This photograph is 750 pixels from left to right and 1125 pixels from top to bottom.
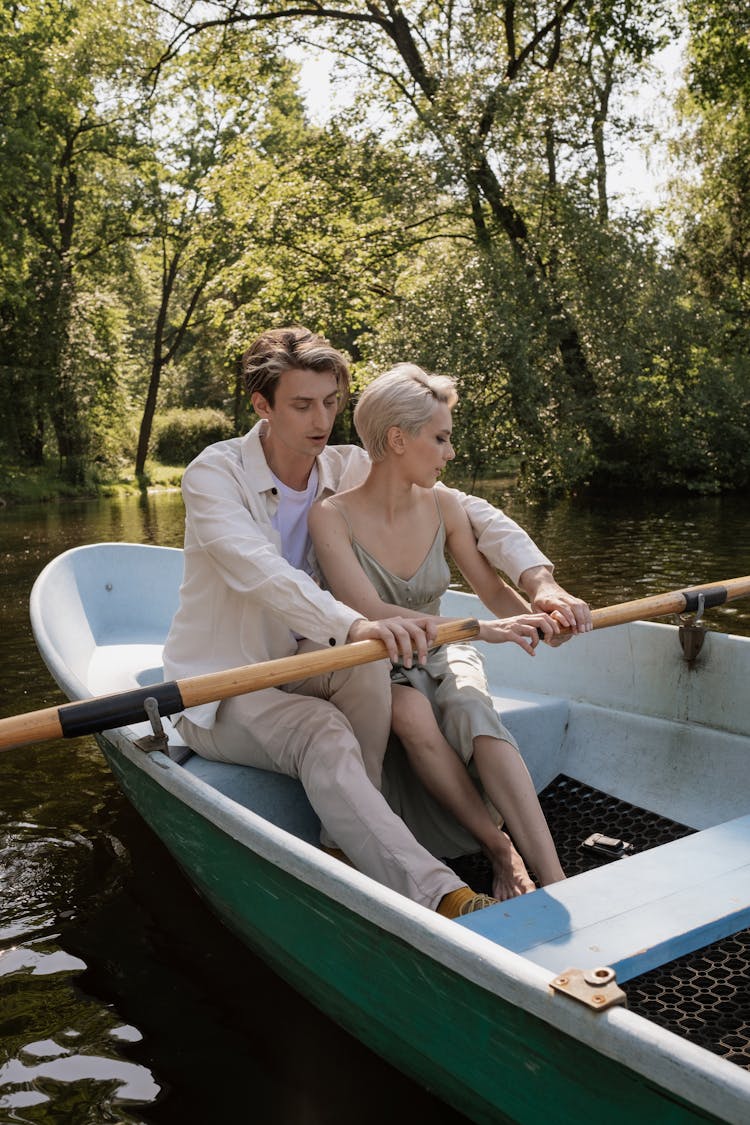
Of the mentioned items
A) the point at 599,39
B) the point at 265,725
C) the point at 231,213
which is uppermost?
the point at 599,39

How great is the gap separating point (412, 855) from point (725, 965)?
2.39 ft

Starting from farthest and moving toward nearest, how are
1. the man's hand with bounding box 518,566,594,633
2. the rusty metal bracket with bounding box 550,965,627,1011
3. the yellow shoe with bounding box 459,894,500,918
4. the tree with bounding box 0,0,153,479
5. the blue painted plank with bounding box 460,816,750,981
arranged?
the tree with bounding box 0,0,153,479 < the man's hand with bounding box 518,566,594,633 < the yellow shoe with bounding box 459,894,500,918 < the blue painted plank with bounding box 460,816,750,981 < the rusty metal bracket with bounding box 550,965,627,1011

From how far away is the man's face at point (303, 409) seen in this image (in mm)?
2848

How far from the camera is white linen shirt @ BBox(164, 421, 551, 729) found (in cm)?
273

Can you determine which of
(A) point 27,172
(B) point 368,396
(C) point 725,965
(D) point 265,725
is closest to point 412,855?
(D) point 265,725

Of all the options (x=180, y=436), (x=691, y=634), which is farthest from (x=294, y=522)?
(x=180, y=436)

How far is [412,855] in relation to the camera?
7.93ft

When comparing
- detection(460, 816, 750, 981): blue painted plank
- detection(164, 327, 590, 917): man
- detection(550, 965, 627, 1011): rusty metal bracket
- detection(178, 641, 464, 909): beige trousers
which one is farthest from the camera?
detection(164, 327, 590, 917): man

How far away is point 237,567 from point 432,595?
62 cm

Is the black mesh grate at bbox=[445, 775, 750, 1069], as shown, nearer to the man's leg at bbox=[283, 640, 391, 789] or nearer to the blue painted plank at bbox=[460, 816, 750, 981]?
the blue painted plank at bbox=[460, 816, 750, 981]

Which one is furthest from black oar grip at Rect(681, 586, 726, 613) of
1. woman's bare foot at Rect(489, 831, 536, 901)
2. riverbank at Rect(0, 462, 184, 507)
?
riverbank at Rect(0, 462, 184, 507)

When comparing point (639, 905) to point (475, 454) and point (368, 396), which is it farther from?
point (475, 454)

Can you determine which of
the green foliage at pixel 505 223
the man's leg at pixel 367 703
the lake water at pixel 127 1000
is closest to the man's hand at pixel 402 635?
the man's leg at pixel 367 703

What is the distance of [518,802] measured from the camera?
2584 mm
